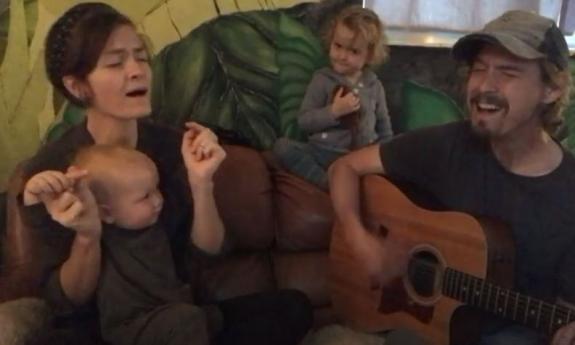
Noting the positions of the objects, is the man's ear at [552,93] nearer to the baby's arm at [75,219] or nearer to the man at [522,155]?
A: the man at [522,155]

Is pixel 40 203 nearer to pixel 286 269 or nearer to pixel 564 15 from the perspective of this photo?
pixel 286 269

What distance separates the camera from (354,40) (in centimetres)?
215

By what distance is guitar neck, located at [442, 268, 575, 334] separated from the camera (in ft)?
5.18

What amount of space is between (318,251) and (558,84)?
0.74 m

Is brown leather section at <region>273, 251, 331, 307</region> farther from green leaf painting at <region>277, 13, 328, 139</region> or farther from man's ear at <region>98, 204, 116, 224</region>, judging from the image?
man's ear at <region>98, 204, 116, 224</region>

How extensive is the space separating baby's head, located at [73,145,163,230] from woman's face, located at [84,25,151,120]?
117 mm

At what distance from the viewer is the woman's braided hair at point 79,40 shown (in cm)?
166

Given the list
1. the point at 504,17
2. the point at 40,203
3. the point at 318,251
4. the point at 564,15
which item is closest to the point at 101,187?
the point at 40,203

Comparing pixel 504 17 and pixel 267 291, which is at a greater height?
pixel 504 17

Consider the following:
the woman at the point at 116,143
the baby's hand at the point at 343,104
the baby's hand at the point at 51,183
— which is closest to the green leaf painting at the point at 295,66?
the baby's hand at the point at 343,104

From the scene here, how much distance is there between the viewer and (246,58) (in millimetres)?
2213

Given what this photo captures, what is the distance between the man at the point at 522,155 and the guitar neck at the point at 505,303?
83mm

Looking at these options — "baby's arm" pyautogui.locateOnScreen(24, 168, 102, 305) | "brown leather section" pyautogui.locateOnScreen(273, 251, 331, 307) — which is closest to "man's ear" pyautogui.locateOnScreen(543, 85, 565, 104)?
"brown leather section" pyautogui.locateOnScreen(273, 251, 331, 307)

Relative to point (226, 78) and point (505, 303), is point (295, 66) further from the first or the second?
point (505, 303)
